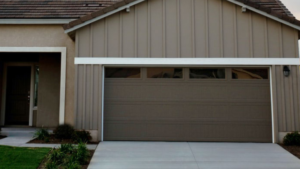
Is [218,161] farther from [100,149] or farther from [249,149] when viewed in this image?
[100,149]

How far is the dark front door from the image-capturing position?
10531mm

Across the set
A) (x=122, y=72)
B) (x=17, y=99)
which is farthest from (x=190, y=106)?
(x=17, y=99)

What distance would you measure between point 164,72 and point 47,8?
16.1 feet

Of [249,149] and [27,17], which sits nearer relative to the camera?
[249,149]

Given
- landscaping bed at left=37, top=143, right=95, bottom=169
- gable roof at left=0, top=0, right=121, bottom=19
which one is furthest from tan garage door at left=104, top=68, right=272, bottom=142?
gable roof at left=0, top=0, right=121, bottom=19

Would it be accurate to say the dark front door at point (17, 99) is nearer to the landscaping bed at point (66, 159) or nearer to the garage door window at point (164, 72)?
the landscaping bed at point (66, 159)

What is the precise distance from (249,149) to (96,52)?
5.13 metres

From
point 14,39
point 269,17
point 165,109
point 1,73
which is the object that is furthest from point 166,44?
point 1,73

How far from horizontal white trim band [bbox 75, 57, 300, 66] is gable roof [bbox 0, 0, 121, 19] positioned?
2238 millimetres

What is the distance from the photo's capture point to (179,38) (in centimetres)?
787

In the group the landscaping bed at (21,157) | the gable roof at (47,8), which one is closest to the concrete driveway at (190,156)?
the landscaping bed at (21,157)

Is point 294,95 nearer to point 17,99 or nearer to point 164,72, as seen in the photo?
point 164,72

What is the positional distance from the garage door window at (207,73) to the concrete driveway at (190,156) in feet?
6.55

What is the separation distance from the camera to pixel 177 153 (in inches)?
255
